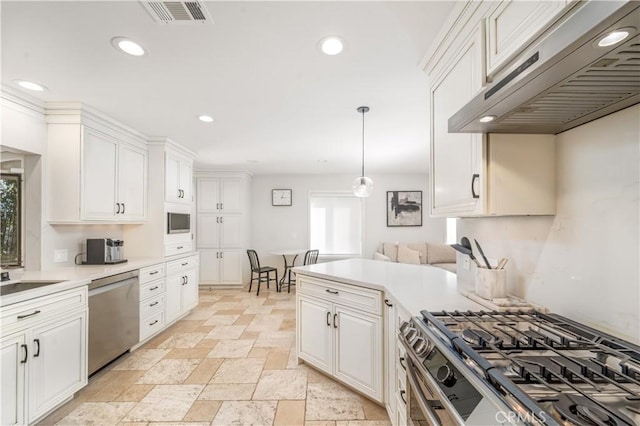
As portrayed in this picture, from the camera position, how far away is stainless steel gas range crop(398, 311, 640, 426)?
66cm

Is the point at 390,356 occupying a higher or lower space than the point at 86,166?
lower

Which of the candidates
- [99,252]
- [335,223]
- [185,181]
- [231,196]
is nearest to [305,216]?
[335,223]

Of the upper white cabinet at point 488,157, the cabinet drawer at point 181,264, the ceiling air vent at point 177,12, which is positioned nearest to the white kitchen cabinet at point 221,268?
the cabinet drawer at point 181,264

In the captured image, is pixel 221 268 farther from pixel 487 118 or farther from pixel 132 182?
pixel 487 118

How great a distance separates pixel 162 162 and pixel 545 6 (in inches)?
156

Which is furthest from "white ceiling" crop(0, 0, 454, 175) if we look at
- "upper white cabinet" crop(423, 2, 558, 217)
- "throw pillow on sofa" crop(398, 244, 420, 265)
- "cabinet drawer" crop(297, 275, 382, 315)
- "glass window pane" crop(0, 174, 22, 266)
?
"throw pillow on sofa" crop(398, 244, 420, 265)

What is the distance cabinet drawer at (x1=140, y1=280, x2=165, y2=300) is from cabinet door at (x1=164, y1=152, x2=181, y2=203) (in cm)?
110

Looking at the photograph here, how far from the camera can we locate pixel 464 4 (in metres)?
1.39

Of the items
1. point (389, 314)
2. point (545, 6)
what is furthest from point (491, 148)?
point (389, 314)

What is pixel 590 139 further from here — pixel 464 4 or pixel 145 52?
pixel 145 52

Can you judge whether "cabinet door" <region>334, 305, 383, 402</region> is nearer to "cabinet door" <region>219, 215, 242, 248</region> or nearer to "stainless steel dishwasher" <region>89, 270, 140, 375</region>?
"stainless steel dishwasher" <region>89, 270, 140, 375</region>

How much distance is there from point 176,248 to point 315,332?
250 centimetres

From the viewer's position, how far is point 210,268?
19.2ft

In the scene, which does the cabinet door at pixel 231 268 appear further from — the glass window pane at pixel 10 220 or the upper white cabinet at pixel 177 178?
the glass window pane at pixel 10 220
